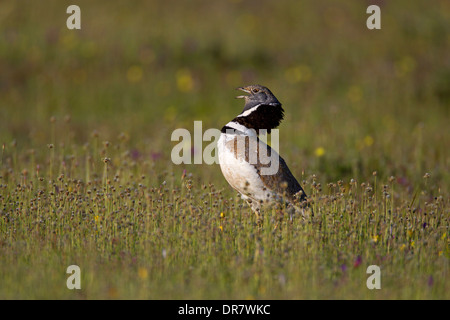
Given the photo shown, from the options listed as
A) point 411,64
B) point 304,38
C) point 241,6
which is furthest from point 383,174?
point 241,6

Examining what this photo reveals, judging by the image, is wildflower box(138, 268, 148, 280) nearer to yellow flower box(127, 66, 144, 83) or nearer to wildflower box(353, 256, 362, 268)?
wildflower box(353, 256, 362, 268)

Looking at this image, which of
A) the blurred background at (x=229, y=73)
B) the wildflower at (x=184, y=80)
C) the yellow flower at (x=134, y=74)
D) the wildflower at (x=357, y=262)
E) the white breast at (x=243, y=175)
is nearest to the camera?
the wildflower at (x=357, y=262)

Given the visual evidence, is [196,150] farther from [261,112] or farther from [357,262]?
[357,262]

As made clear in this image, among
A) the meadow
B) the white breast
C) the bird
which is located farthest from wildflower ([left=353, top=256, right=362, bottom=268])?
the white breast

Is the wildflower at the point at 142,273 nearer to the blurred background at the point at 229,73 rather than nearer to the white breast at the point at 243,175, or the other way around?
the white breast at the point at 243,175

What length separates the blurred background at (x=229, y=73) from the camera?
12.1m

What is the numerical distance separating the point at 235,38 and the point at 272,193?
37.1ft

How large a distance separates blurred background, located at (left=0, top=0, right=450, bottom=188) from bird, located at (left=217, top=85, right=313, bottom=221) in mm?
2836

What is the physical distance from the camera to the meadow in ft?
19.2

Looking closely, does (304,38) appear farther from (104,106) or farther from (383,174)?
(383,174)

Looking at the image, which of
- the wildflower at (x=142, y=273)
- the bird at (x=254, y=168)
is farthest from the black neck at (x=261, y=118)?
the wildflower at (x=142, y=273)

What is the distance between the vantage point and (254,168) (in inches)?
284

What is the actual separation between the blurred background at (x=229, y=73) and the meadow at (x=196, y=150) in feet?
0.18
